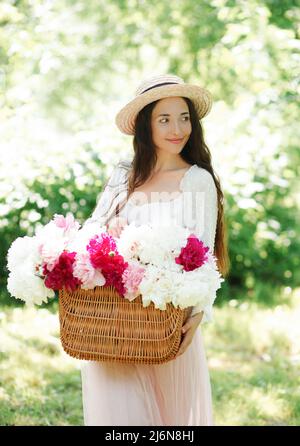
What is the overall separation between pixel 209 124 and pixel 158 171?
2.85m

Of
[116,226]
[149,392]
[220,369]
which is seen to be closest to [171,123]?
[116,226]

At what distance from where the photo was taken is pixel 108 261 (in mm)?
2514

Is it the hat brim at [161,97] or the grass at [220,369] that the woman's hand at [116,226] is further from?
the grass at [220,369]

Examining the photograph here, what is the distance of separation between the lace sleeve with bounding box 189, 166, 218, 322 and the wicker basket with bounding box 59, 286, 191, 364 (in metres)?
0.31

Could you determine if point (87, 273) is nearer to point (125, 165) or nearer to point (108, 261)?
point (108, 261)

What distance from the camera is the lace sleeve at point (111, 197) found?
3.05 m

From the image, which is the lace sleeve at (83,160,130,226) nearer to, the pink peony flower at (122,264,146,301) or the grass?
the pink peony flower at (122,264,146,301)

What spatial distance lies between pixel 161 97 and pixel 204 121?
9.95ft

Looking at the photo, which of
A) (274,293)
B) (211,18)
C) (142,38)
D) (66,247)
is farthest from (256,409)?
(142,38)

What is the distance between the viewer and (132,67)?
8.24m

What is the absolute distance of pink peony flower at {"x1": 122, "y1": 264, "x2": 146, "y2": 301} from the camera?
2482 millimetres

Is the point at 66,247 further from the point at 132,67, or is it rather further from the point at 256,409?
the point at 132,67

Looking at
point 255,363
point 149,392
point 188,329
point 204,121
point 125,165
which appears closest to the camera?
point 188,329

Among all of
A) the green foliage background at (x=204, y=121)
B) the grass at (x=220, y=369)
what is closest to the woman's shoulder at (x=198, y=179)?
the grass at (x=220, y=369)
